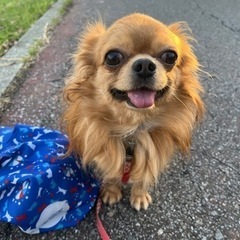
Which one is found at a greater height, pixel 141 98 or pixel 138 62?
pixel 138 62

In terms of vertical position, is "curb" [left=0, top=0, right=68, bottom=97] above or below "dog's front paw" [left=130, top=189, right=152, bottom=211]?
above

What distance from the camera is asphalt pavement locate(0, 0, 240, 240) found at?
5.89 ft

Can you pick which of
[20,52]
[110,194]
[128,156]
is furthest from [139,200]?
[20,52]

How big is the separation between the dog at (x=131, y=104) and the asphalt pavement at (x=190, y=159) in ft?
0.46

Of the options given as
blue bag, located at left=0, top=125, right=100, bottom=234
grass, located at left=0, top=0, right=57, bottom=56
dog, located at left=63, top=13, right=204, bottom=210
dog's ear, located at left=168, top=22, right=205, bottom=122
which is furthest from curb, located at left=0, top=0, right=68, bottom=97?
dog's ear, located at left=168, top=22, right=205, bottom=122

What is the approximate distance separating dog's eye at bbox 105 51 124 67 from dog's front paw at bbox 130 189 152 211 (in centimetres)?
69

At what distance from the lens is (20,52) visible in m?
3.12

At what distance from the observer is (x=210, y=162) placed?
2.21 m

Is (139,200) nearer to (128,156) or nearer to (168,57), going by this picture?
(128,156)

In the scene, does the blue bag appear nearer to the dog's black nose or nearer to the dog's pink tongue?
the dog's pink tongue

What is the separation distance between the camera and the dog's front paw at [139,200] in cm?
190

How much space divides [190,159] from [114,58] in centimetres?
91

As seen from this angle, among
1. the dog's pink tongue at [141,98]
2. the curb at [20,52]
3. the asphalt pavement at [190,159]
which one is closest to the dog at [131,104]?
the dog's pink tongue at [141,98]

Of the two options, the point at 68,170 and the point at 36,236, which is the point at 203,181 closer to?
the point at 68,170
